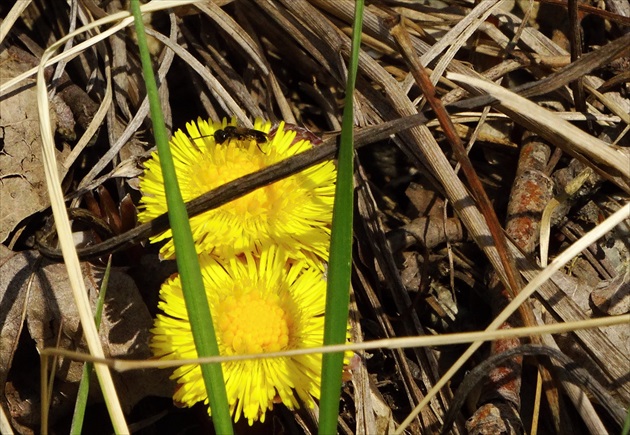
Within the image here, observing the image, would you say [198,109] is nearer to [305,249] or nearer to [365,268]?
[365,268]

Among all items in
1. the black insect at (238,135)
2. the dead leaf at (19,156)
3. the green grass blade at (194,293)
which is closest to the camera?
the green grass blade at (194,293)

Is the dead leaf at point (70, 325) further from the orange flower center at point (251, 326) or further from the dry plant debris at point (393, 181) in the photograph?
the orange flower center at point (251, 326)

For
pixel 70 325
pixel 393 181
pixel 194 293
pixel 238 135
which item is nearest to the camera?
pixel 194 293

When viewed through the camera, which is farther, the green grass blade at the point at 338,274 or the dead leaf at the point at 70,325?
the dead leaf at the point at 70,325

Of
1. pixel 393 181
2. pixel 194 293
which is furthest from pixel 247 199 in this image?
pixel 393 181

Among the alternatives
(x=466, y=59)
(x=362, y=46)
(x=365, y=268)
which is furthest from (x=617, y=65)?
(x=365, y=268)

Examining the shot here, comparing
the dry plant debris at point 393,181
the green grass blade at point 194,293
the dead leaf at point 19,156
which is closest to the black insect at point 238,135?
the dry plant debris at point 393,181

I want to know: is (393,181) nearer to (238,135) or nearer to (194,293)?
(238,135)
